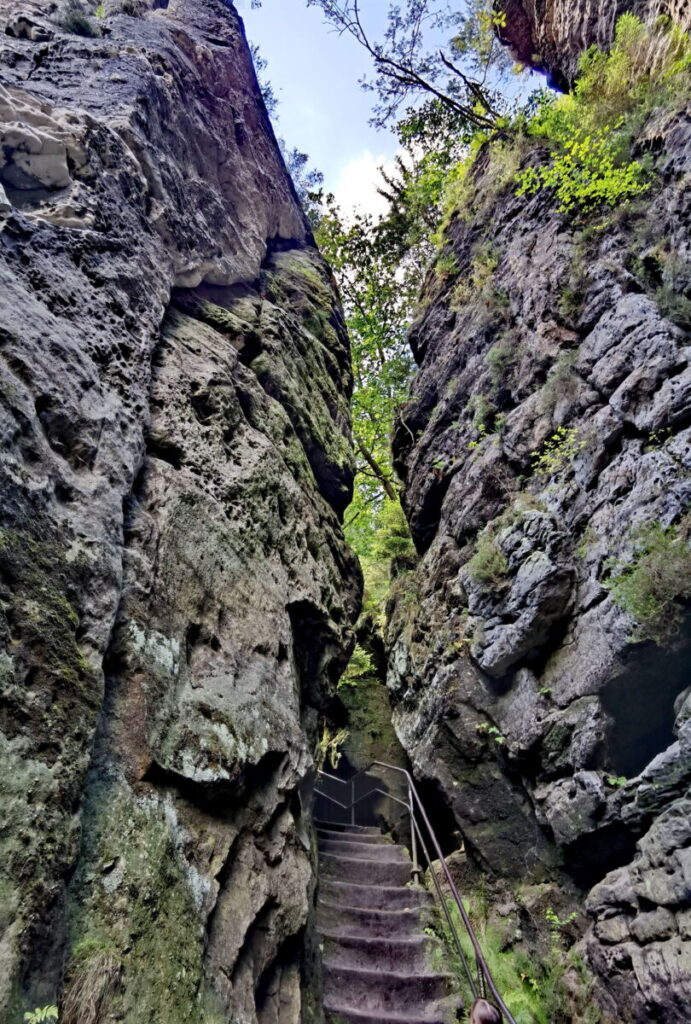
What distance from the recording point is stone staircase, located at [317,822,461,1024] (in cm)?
481

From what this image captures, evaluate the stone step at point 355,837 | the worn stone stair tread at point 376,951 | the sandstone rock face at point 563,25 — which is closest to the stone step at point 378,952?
the worn stone stair tread at point 376,951

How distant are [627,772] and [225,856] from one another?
378cm

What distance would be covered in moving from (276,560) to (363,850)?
4.93 meters

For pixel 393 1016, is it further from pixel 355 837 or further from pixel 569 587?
pixel 569 587

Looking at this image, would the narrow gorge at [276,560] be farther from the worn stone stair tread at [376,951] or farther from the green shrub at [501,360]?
the worn stone stair tread at [376,951]

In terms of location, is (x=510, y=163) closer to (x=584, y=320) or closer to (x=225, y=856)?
(x=584, y=320)

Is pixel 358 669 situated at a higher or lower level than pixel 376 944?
higher

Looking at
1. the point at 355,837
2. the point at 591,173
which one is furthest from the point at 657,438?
the point at 355,837

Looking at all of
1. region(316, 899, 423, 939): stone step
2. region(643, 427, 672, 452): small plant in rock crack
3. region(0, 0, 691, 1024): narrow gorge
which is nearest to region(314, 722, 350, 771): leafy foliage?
region(0, 0, 691, 1024): narrow gorge

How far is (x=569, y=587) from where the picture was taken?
6016 millimetres

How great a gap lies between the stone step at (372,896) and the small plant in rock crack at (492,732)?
2.05 m

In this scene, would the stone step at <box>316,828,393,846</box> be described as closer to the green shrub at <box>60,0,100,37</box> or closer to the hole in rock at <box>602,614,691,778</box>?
the hole in rock at <box>602,614,691,778</box>

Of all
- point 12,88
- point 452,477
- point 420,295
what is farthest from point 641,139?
point 12,88

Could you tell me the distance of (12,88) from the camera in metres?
4.62
